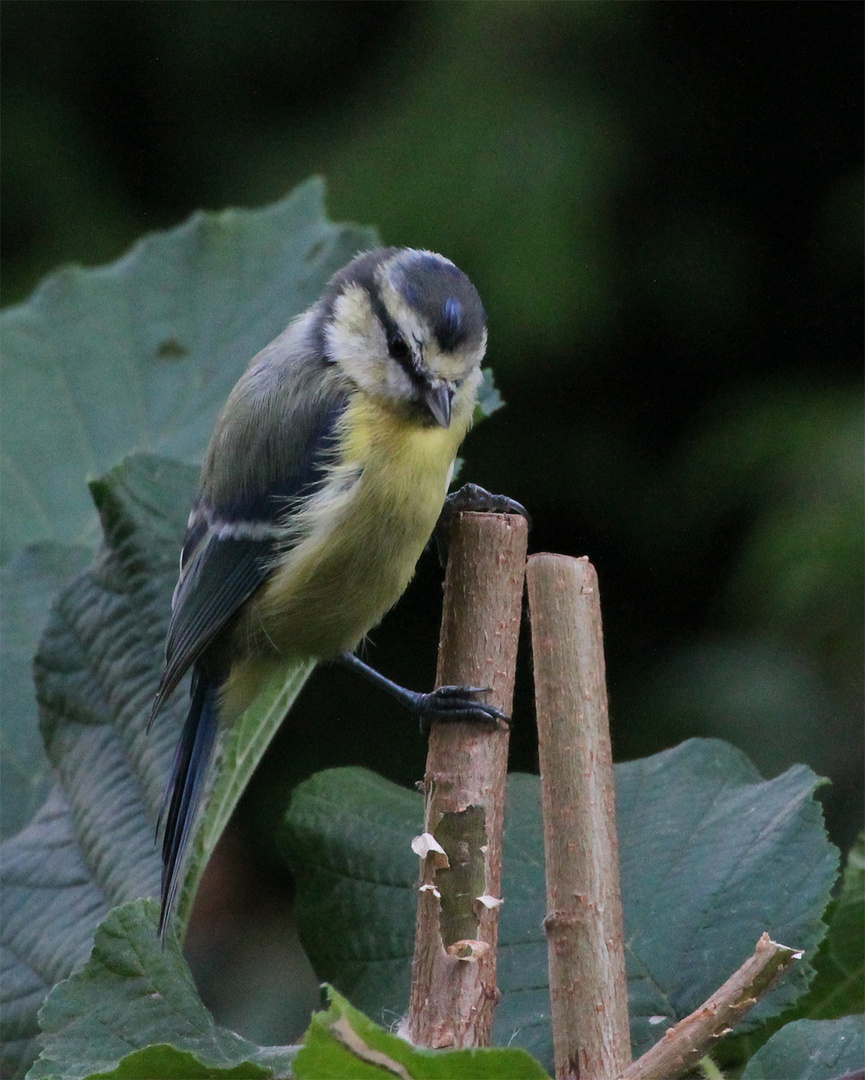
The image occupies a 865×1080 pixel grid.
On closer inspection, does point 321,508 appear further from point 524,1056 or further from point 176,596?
point 524,1056

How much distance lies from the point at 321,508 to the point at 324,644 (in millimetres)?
132

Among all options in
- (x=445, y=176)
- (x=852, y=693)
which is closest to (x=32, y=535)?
(x=445, y=176)

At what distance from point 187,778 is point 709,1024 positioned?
1.89 ft

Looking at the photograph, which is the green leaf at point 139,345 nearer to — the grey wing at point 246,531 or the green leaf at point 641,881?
the grey wing at point 246,531

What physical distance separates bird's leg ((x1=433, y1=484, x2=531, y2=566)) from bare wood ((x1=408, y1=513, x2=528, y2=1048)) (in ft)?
0.23

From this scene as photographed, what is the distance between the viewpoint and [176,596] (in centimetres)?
107

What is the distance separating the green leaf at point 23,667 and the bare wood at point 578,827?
61cm

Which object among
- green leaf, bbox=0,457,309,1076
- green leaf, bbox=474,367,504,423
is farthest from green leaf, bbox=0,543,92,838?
green leaf, bbox=474,367,504,423

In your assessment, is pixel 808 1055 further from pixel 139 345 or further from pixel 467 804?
pixel 139 345

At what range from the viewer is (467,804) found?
0.64 meters

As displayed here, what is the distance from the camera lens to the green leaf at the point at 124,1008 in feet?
2.18

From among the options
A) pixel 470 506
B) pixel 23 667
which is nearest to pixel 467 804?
pixel 470 506

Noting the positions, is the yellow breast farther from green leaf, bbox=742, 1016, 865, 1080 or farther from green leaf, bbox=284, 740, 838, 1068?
green leaf, bbox=742, 1016, 865, 1080

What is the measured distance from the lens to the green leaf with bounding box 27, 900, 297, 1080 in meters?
0.67
